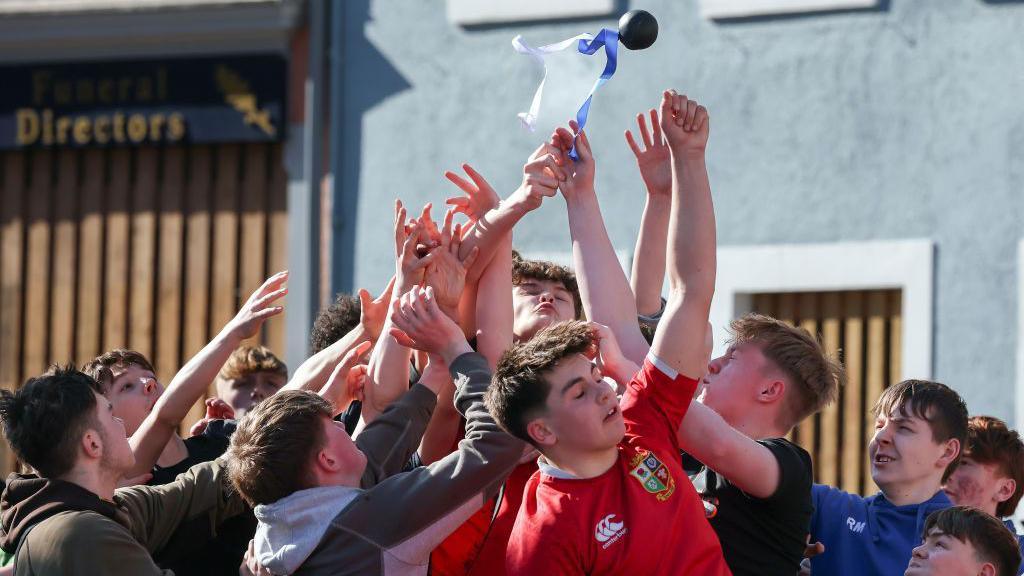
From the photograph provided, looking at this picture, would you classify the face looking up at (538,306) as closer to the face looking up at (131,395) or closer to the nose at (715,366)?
the nose at (715,366)

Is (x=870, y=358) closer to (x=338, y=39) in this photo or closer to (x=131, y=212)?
(x=338, y=39)

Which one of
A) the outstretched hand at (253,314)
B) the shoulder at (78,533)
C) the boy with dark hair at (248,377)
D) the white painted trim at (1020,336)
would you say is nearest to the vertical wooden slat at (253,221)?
the boy with dark hair at (248,377)

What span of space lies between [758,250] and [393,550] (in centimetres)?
572

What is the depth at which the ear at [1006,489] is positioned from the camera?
17.4ft

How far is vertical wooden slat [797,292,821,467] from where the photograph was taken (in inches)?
364

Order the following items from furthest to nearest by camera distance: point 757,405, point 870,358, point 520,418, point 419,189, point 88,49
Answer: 1. point 88,49
2. point 419,189
3. point 870,358
4. point 757,405
5. point 520,418

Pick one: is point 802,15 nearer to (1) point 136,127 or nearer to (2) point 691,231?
(1) point 136,127

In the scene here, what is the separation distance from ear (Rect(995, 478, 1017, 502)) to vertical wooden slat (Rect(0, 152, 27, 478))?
738 centimetres

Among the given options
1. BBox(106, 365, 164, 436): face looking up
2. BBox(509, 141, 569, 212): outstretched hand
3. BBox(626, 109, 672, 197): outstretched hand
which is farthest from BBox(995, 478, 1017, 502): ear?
BBox(106, 365, 164, 436): face looking up

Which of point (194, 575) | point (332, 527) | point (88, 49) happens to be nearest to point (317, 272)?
point (88, 49)

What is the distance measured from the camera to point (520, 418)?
391 cm

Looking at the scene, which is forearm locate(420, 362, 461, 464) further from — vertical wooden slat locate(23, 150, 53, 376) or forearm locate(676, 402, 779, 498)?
vertical wooden slat locate(23, 150, 53, 376)

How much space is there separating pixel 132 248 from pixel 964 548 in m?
7.39

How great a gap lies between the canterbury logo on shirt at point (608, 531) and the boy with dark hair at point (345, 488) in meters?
0.30
